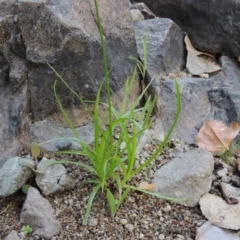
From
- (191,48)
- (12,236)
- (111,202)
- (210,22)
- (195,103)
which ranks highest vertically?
(210,22)

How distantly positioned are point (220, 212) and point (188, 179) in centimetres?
14

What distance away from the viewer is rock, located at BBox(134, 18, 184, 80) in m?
1.83

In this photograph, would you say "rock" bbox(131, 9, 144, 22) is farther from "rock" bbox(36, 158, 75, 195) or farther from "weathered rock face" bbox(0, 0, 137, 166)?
"rock" bbox(36, 158, 75, 195)

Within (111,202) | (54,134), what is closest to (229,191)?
(111,202)

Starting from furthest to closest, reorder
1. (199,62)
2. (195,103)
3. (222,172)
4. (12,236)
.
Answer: (199,62), (195,103), (222,172), (12,236)

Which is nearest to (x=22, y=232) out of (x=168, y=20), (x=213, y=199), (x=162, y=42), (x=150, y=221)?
(x=150, y=221)

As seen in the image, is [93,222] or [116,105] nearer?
[93,222]

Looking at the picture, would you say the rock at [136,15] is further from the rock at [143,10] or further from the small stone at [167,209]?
the small stone at [167,209]

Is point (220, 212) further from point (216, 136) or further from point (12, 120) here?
point (12, 120)

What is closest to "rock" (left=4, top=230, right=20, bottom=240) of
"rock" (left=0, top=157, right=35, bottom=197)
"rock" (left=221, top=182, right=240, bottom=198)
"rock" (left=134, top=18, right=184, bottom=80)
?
"rock" (left=0, top=157, right=35, bottom=197)

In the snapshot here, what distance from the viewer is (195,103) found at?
179cm

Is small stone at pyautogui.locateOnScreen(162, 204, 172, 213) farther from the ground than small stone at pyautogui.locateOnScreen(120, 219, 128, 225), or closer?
farther from the ground

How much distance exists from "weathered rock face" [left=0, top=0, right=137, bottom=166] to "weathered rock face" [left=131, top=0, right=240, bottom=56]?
0.47 meters

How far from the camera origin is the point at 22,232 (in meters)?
1.36
